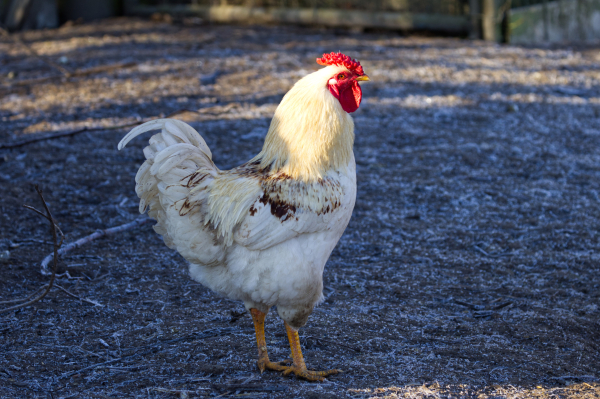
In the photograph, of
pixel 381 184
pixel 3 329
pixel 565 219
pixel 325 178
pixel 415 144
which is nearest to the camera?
pixel 325 178

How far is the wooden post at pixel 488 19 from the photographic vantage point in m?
9.70

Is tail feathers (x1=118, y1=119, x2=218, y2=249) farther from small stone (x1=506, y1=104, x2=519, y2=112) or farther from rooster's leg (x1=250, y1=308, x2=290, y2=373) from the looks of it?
small stone (x1=506, y1=104, x2=519, y2=112)

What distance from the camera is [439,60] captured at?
934cm

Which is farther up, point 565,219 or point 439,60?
point 439,60

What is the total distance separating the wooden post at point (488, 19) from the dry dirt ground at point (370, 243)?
2.82ft

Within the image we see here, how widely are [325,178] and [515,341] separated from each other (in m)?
1.52

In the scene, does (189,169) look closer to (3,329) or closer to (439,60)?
(3,329)

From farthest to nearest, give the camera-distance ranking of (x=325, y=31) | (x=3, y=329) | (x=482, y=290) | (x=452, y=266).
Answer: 1. (x=325, y=31)
2. (x=452, y=266)
3. (x=482, y=290)
4. (x=3, y=329)

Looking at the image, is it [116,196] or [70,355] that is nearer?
[70,355]

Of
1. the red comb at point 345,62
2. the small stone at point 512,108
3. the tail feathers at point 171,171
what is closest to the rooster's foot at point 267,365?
the tail feathers at point 171,171

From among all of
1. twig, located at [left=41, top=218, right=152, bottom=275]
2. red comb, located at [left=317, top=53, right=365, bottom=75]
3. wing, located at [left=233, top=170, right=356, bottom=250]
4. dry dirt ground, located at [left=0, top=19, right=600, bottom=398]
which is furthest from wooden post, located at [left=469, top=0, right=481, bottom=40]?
wing, located at [left=233, top=170, right=356, bottom=250]

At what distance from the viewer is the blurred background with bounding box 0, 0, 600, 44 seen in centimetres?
1004

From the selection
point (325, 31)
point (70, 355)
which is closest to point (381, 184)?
point (70, 355)

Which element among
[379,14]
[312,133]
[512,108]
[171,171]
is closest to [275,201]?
[312,133]
